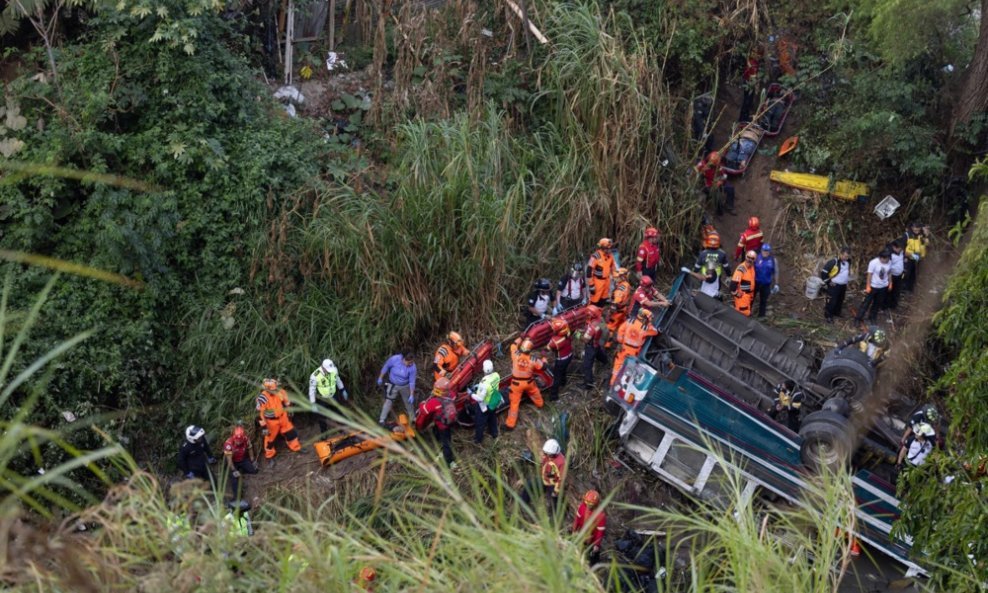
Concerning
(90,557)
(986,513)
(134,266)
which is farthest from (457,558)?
(134,266)

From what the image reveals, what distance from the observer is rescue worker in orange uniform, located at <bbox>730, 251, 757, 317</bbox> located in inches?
509

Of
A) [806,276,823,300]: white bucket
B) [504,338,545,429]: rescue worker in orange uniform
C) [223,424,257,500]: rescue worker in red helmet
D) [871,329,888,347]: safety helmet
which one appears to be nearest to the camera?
[223,424,257,500]: rescue worker in red helmet

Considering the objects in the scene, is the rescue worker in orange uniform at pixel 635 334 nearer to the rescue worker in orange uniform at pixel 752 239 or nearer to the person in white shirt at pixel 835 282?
the rescue worker in orange uniform at pixel 752 239

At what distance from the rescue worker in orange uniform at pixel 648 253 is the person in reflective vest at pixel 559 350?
2.13m

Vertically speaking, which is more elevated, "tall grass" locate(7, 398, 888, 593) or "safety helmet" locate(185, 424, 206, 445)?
"tall grass" locate(7, 398, 888, 593)

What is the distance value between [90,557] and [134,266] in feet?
29.8

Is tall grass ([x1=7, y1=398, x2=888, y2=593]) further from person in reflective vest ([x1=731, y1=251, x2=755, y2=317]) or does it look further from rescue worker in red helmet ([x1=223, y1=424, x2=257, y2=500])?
person in reflective vest ([x1=731, y1=251, x2=755, y2=317])

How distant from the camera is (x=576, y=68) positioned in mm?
14094

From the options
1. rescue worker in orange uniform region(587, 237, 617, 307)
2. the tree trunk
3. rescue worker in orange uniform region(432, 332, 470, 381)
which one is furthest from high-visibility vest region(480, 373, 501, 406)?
the tree trunk

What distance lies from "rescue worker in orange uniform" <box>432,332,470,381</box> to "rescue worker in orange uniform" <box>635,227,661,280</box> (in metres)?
3.19

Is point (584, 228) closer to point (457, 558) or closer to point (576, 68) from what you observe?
point (576, 68)

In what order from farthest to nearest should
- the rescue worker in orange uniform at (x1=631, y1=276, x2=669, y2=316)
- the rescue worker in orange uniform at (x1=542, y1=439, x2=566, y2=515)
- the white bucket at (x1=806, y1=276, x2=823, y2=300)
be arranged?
the white bucket at (x1=806, y1=276, x2=823, y2=300), the rescue worker in orange uniform at (x1=631, y1=276, x2=669, y2=316), the rescue worker in orange uniform at (x1=542, y1=439, x2=566, y2=515)

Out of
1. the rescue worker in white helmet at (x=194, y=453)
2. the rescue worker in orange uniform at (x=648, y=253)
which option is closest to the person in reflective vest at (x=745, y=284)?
the rescue worker in orange uniform at (x=648, y=253)

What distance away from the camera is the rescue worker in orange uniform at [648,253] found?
43.9ft
